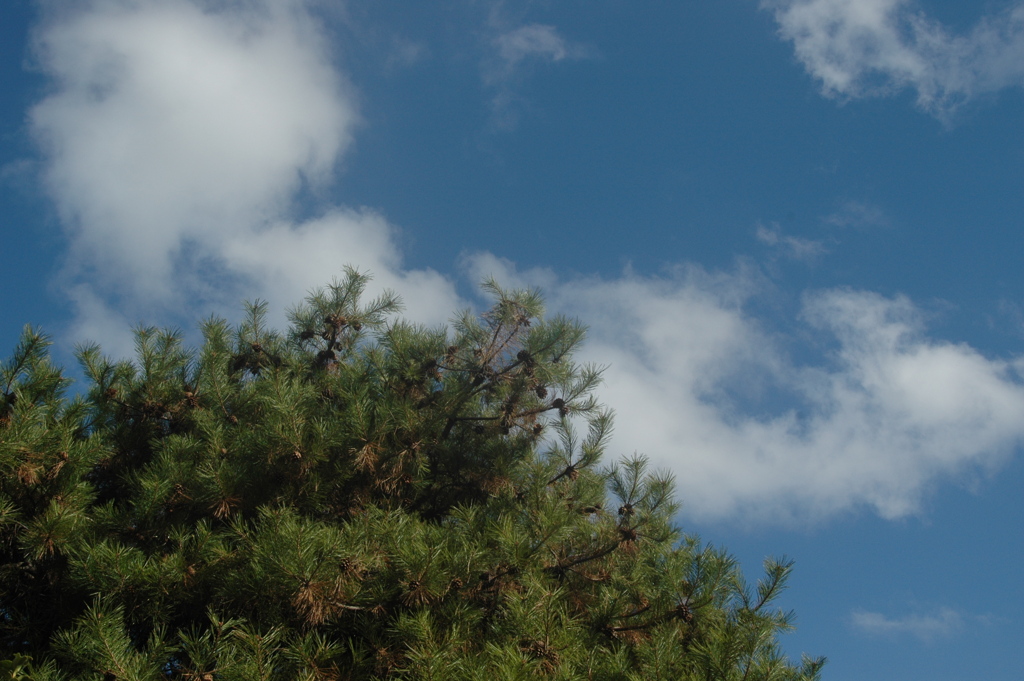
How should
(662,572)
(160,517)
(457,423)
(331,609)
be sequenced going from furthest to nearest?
(457,423) < (662,572) < (160,517) < (331,609)

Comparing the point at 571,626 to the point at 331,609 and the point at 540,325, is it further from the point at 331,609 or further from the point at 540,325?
the point at 540,325

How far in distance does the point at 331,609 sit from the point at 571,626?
3.46 ft

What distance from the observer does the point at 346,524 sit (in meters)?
3.23

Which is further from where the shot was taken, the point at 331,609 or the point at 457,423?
the point at 457,423

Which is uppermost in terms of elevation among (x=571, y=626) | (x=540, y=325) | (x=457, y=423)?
(x=540, y=325)

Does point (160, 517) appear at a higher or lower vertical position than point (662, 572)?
lower

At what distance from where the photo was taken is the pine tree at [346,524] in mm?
2920

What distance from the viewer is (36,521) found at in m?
3.12

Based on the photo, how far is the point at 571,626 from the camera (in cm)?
322

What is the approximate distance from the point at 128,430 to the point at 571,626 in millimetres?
2714

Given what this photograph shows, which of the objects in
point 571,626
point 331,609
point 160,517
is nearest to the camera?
point 331,609

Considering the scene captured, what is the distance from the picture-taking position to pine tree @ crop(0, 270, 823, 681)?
2.92m

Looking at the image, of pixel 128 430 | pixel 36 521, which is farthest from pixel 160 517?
pixel 128 430

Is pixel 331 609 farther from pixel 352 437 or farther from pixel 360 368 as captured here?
pixel 360 368
